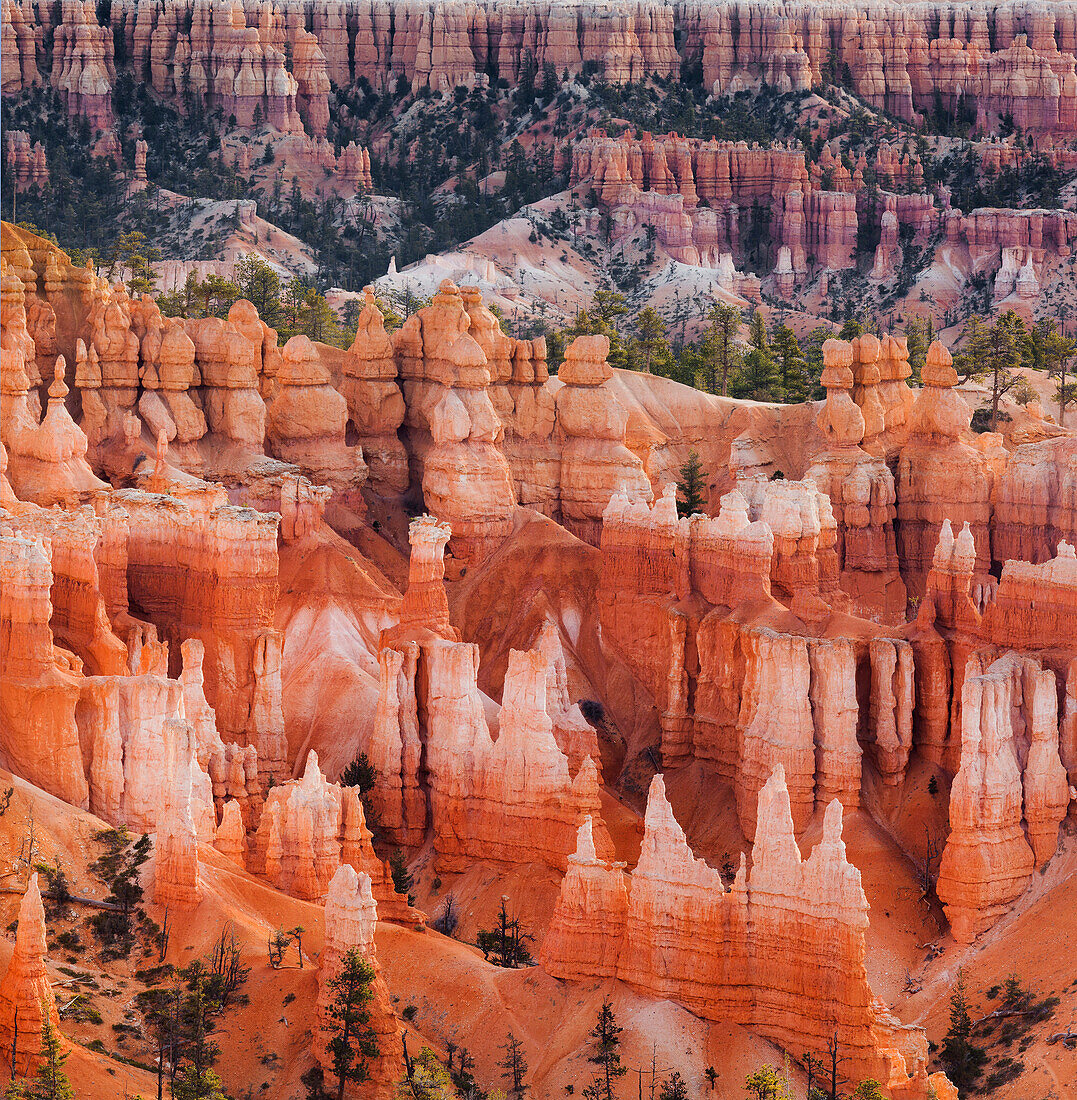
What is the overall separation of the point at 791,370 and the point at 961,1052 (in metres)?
61.1

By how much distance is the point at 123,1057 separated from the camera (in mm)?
50719

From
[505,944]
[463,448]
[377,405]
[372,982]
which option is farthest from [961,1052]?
[377,405]

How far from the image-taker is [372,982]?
53156 mm

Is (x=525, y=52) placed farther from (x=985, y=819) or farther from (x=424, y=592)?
(x=985, y=819)

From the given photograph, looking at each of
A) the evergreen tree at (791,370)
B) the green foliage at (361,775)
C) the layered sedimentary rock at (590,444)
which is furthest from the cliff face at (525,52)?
the green foliage at (361,775)

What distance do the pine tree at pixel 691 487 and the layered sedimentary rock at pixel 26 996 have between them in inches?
1921

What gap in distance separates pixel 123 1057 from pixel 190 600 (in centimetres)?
2803

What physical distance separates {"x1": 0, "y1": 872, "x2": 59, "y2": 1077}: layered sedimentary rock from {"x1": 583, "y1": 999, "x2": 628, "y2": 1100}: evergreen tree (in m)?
11.5

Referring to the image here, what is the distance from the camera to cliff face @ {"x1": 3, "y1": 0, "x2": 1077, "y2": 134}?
188 m

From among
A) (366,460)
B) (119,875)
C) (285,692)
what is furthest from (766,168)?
(119,875)

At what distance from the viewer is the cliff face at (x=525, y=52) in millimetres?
187500

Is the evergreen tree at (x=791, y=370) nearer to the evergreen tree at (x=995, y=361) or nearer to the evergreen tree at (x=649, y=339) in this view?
the evergreen tree at (x=649, y=339)

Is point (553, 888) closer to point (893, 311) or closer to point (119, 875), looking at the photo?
point (119, 875)

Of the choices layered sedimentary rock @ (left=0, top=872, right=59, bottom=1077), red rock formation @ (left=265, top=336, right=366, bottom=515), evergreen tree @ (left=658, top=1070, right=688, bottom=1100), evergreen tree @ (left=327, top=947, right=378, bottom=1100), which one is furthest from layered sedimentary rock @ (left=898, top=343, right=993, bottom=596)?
layered sedimentary rock @ (left=0, top=872, right=59, bottom=1077)
